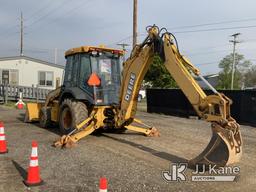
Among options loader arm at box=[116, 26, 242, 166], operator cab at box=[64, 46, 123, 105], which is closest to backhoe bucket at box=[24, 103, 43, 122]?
operator cab at box=[64, 46, 123, 105]

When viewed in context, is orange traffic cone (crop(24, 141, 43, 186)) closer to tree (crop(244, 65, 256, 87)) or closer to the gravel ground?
the gravel ground

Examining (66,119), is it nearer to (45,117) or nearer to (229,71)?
(45,117)

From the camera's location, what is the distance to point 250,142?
10.1 metres

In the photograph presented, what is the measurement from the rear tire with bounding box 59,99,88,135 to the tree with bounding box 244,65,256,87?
70.5 metres

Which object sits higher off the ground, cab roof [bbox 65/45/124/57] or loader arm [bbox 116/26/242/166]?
cab roof [bbox 65/45/124/57]

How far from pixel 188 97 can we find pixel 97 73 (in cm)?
353

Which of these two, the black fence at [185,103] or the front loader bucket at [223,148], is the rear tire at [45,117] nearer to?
the front loader bucket at [223,148]

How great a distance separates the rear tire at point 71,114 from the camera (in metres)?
Answer: 9.64

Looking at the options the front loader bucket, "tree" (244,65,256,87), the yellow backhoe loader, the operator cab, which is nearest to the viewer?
the front loader bucket

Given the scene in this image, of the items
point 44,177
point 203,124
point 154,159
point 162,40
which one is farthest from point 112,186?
point 203,124

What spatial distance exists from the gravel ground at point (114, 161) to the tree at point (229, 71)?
5036 cm

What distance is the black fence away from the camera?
47.1 ft

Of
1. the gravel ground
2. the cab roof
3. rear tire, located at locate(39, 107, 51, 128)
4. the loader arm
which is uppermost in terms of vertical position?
the cab roof

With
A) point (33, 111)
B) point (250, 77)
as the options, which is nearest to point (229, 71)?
point (250, 77)
